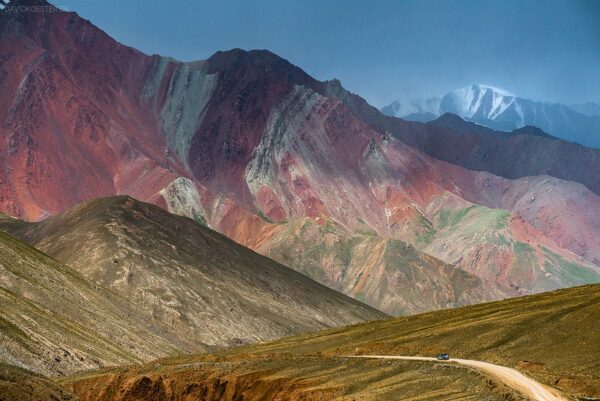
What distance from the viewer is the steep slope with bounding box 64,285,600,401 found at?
69938 mm

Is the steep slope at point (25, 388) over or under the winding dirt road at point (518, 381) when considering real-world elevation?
under

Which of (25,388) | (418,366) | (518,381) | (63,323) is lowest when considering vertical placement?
(25,388)

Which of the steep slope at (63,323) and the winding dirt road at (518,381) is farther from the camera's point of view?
the steep slope at (63,323)

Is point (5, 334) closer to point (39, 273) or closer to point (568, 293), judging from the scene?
point (39, 273)

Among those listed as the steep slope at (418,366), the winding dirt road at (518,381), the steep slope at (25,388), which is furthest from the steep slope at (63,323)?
the winding dirt road at (518,381)

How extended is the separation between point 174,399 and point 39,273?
268 feet

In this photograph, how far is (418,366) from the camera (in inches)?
3054

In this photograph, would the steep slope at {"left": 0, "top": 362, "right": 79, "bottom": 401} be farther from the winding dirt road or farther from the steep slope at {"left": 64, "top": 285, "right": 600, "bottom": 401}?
the winding dirt road

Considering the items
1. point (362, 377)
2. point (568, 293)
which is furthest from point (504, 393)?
point (568, 293)

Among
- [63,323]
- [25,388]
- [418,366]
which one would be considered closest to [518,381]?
[418,366]

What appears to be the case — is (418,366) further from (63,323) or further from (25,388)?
(63,323)

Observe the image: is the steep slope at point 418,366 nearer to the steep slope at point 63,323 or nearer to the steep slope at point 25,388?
the steep slope at point 25,388

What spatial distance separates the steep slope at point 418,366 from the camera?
69.9 metres

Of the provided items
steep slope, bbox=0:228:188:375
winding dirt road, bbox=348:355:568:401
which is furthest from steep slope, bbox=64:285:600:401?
steep slope, bbox=0:228:188:375
